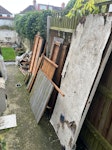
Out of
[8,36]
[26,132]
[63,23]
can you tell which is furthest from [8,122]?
[8,36]

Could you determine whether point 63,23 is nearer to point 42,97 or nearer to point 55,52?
point 55,52

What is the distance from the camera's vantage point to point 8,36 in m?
15.1

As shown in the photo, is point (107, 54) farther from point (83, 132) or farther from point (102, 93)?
point (83, 132)

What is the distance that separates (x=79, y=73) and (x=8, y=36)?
14.1m

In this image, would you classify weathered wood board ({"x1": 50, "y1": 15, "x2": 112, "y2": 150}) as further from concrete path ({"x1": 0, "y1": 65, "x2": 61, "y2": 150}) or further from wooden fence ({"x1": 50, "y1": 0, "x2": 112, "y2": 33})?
wooden fence ({"x1": 50, "y1": 0, "x2": 112, "y2": 33})

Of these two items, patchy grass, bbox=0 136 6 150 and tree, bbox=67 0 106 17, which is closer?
tree, bbox=67 0 106 17

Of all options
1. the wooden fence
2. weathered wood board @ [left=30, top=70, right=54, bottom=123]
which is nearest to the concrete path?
weathered wood board @ [left=30, top=70, right=54, bottom=123]

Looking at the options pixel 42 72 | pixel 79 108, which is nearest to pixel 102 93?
pixel 79 108

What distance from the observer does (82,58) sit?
2619 millimetres

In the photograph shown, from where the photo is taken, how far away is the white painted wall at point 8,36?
14.9m

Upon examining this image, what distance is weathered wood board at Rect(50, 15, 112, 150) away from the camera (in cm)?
224

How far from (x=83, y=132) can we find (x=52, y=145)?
0.71 meters

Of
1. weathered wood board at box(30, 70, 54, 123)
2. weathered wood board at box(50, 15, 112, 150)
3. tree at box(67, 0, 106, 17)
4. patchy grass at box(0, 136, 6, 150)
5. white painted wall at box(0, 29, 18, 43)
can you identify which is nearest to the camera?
weathered wood board at box(50, 15, 112, 150)

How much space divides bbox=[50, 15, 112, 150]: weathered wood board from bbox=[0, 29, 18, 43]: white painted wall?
13071 mm
